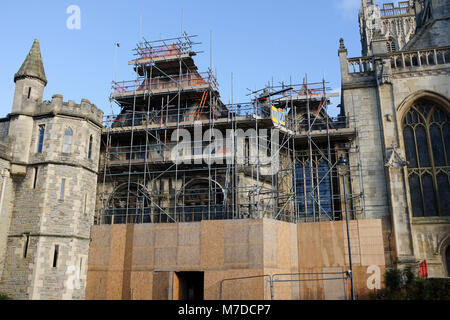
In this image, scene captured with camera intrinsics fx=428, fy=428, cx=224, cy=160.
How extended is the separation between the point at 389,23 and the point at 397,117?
4242 centimetres

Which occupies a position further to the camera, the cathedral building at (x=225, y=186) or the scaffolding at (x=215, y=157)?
the scaffolding at (x=215, y=157)

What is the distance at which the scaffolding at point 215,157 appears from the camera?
23.8 m

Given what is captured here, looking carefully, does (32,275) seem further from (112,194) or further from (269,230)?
(269,230)

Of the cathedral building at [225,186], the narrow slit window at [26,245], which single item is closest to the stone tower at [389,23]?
the cathedral building at [225,186]

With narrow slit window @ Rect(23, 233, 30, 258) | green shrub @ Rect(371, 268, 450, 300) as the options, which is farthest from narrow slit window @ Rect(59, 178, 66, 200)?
green shrub @ Rect(371, 268, 450, 300)

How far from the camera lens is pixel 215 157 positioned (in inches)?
940

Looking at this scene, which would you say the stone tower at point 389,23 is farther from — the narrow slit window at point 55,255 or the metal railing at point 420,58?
the narrow slit window at point 55,255

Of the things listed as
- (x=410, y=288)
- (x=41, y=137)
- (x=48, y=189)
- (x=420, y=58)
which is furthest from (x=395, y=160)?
(x=41, y=137)

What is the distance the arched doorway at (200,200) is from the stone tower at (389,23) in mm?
41577

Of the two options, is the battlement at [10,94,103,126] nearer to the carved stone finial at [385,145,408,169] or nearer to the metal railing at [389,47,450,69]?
the carved stone finial at [385,145,408,169]

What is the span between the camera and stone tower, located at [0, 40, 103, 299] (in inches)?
837

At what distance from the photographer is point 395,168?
2361 centimetres
